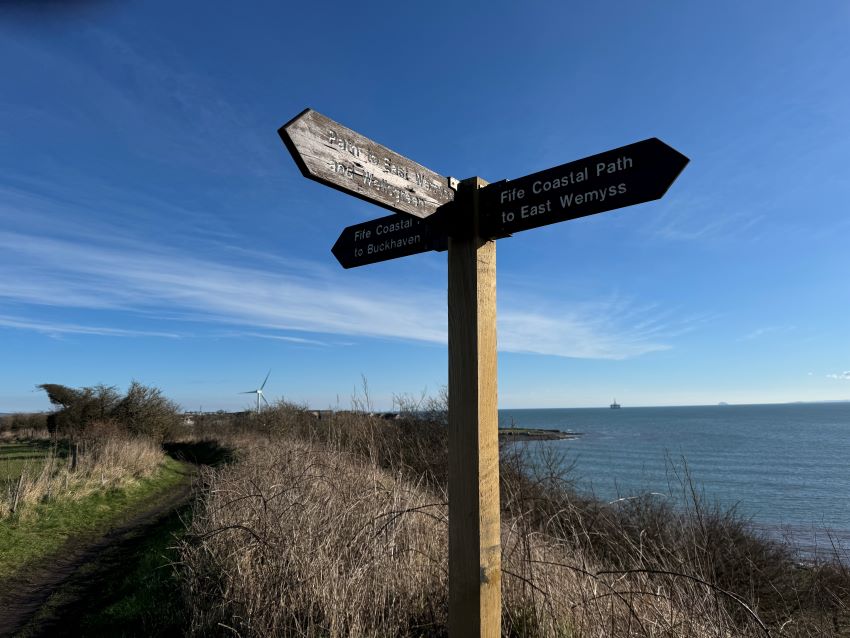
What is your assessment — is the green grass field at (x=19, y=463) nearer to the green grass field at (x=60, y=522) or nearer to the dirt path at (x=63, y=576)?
the green grass field at (x=60, y=522)

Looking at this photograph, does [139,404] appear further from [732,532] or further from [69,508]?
[732,532]

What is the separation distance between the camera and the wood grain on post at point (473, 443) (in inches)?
99.2

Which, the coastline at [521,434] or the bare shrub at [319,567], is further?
the coastline at [521,434]

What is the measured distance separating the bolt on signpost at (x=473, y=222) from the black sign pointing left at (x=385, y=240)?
0.05 feet

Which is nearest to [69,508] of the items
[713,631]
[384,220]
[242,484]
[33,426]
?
[242,484]

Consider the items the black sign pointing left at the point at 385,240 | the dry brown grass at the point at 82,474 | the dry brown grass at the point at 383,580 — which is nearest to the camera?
the black sign pointing left at the point at 385,240

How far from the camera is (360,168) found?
2.67 metres

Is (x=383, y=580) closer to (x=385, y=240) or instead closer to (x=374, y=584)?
(x=374, y=584)

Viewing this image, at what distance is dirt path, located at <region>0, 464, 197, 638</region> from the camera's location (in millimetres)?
5473

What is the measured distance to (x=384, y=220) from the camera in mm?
3279

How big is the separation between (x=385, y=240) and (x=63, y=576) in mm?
7282

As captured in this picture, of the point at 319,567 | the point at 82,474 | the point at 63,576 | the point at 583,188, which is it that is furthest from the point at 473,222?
the point at 82,474

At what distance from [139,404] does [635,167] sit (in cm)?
2795

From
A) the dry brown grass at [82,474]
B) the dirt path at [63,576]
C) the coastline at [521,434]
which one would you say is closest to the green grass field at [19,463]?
the dry brown grass at [82,474]
